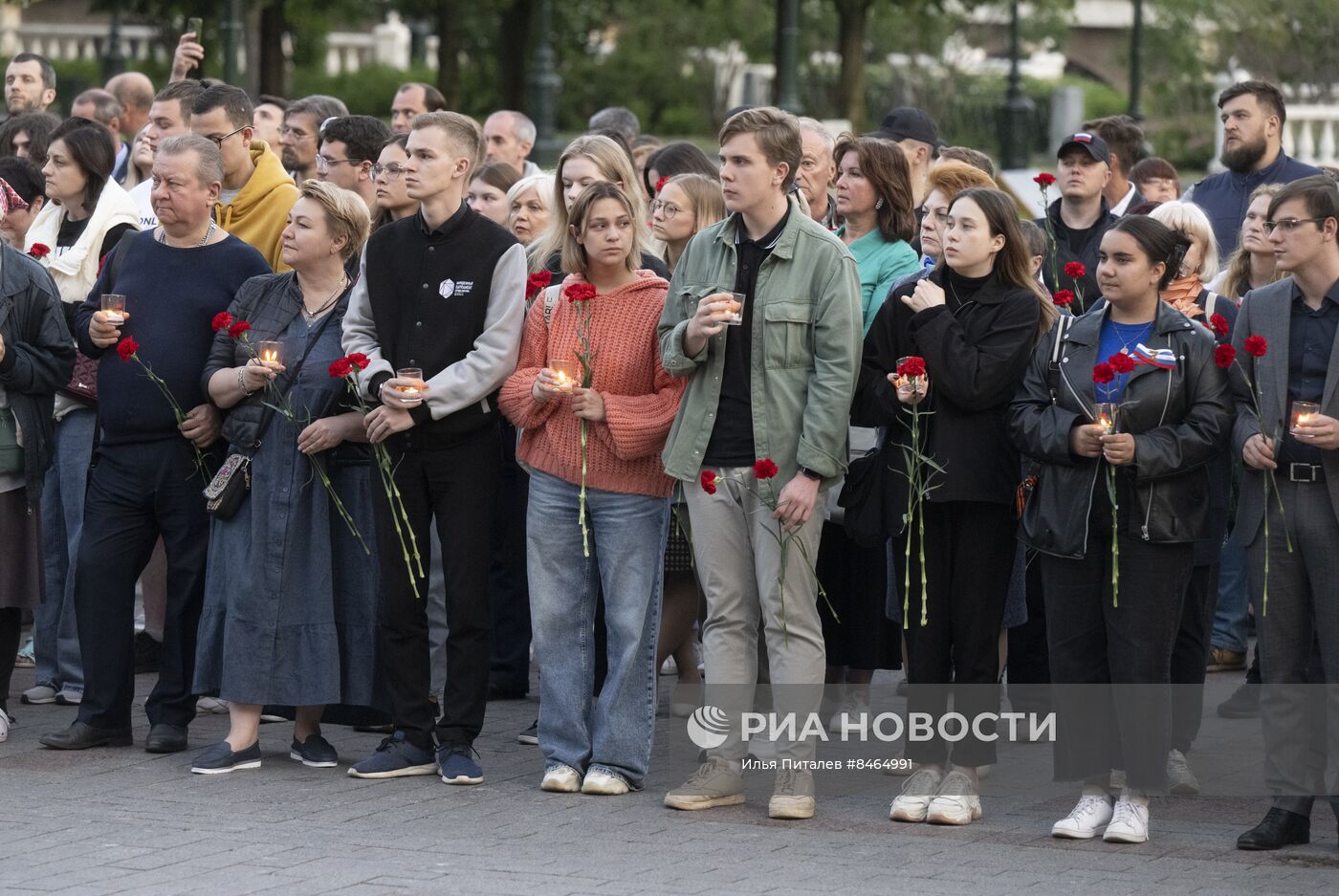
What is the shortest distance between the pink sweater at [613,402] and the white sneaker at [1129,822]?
189 centimetres

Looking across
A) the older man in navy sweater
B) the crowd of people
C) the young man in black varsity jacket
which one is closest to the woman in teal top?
the crowd of people

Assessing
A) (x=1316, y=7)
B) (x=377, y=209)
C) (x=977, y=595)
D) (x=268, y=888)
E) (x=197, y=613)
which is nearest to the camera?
(x=268, y=888)

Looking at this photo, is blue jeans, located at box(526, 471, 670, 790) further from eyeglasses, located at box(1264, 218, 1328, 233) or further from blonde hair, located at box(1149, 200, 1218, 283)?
blonde hair, located at box(1149, 200, 1218, 283)

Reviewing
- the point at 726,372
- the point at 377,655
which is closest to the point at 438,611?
the point at 377,655

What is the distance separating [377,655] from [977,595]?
7.51ft

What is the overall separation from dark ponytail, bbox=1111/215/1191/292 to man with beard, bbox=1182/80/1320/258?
3.78 m

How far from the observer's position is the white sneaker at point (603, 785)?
7.14 metres

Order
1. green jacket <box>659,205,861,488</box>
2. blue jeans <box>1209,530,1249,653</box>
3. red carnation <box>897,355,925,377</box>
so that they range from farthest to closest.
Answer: blue jeans <box>1209,530,1249,653</box>
green jacket <box>659,205,861,488</box>
red carnation <box>897,355,925,377</box>

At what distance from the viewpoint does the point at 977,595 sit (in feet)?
22.5

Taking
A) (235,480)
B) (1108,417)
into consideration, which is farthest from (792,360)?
(235,480)

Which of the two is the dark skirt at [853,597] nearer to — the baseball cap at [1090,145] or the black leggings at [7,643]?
the baseball cap at [1090,145]

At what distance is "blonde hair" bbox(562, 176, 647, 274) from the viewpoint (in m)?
7.11

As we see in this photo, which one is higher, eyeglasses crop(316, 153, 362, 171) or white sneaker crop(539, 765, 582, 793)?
eyeglasses crop(316, 153, 362, 171)

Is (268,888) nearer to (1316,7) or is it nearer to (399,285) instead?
(399,285)
